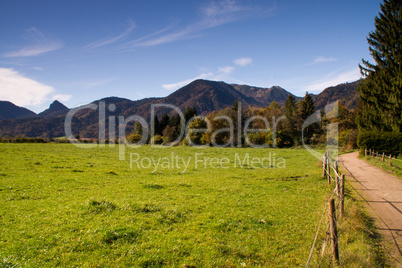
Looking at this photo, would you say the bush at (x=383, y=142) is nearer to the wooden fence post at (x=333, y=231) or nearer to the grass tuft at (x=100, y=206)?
the wooden fence post at (x=333, y=231)

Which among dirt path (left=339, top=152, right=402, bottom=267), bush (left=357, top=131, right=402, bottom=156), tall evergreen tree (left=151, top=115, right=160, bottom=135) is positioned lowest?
dirt path (left=339, top=152, right=402, bottom=267)

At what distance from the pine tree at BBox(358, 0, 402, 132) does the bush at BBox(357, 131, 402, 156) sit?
73.2 inches

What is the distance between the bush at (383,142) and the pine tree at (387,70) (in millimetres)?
1861

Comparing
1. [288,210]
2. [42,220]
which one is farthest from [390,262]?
[42,220]

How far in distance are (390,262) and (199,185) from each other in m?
12.6

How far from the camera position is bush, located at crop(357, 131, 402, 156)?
32.4m

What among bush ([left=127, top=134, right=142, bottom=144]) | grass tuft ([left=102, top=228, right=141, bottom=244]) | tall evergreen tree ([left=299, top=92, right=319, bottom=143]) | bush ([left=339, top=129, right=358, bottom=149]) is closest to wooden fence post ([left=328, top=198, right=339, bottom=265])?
grass tuft ([left=102, top=228, right=141, bottom=244])

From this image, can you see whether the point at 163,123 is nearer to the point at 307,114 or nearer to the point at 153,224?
the point at 307,114

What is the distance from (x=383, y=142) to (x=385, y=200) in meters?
26.1

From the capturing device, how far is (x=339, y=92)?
196m

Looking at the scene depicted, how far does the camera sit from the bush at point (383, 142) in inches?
1275

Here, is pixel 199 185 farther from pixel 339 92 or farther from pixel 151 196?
pixel 339 92

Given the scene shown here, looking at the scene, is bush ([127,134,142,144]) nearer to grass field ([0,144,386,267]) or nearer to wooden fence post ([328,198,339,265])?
grass field ([0,144,386,267])

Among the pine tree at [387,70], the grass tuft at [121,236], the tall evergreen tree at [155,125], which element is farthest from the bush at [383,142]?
the tall evergreen tree at [155,125]
